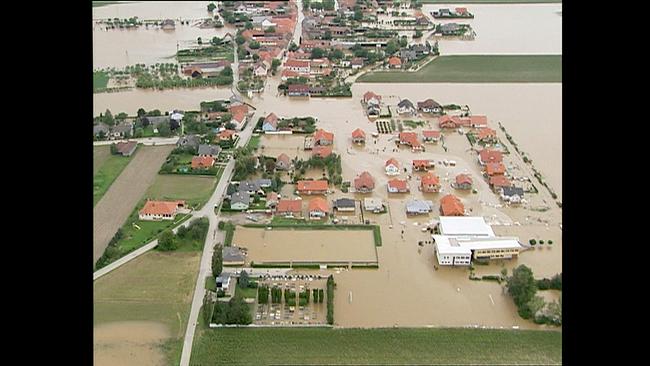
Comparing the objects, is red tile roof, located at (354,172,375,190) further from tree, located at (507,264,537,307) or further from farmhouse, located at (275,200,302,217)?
tree, located at (507,264,537,307)

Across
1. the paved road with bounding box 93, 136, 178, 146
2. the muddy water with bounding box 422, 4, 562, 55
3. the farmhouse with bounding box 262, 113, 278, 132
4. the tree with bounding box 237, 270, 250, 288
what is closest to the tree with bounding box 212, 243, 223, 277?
the tree with bounding box 237, 270, 250, 288

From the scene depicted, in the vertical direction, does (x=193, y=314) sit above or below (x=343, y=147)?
below

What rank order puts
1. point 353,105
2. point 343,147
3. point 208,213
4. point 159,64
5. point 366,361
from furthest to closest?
point 159,64
point 353,105
point 343,147
point 208,213
point 366,361

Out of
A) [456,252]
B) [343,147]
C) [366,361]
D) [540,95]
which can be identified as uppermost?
[540,95]

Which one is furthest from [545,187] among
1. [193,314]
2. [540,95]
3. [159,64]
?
[159,64]

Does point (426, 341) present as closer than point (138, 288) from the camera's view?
Yes

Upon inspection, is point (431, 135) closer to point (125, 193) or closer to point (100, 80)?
point (125, 193)

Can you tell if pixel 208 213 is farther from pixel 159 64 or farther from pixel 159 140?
pixel 159 64
